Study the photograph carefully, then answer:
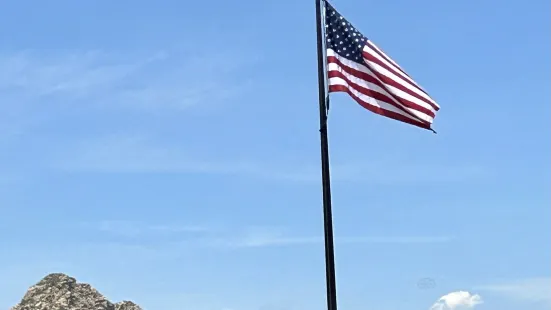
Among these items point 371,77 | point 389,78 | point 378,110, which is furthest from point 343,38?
point 378,110

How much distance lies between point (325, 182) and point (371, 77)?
94.9 inches

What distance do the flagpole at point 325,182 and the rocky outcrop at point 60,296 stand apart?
116783 millimetres

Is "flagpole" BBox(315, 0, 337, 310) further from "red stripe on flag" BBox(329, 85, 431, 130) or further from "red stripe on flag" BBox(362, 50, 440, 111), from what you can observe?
"red stripe on flag" BBox(362, 50, 440, 111)

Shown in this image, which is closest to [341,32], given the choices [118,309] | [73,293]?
[73,293]

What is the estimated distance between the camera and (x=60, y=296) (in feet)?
426

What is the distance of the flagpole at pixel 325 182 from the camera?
15.1 metres

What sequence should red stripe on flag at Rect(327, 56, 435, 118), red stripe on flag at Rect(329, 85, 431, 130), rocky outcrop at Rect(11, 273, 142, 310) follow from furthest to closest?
rocky outcrop at Rect(11, 273, 142, 310) < red stripe on flag at Rect(327, 56, 435, 118) < red stripe on flag at Rect(329, 85, 431, 130)

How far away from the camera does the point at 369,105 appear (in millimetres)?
16516

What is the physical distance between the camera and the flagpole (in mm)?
15125

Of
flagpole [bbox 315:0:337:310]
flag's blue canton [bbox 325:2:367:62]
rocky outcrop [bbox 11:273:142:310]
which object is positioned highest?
rocky outcrop [bbox 11:273:142:310]

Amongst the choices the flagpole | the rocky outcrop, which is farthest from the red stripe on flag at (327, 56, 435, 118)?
the rocky outcrop

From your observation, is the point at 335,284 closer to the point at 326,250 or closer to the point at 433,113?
the point at 326,250

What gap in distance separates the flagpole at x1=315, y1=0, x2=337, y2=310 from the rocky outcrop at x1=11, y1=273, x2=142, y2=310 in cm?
11678

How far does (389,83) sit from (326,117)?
1548 mm
